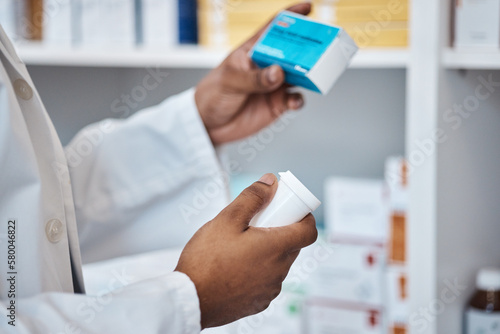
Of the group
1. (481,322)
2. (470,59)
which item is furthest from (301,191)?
(481,322)

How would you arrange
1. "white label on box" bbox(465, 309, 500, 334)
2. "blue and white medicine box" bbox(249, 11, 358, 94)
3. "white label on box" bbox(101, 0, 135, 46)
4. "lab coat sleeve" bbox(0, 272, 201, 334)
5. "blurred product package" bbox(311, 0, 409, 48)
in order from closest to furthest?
"lab coat sleeve" bbox(0, 272, 201, 334), "blue and white medicine box" bbox(249, 11, 358, 94), "white label on box" bbox(465, 309, 500, 334), "blurred product package" bbox(311, 0, 409, 48), "white label on box" bbox(101, 0, 135, 46)

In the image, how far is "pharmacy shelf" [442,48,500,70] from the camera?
0.67 m

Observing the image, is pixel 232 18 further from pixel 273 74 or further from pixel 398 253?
pixel 398 253

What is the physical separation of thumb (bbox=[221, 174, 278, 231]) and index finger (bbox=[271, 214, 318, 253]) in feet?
0.08

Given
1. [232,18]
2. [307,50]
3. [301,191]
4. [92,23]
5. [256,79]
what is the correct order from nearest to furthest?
[301,191], [307,50], [256,79], [232,18], [92,23]

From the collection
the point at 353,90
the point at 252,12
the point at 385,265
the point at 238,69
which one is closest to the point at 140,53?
the point at 252,12

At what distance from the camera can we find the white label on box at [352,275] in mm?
1026

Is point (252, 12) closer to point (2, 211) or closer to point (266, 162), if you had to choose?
point (266, 162)

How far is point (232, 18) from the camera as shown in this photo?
1011mm

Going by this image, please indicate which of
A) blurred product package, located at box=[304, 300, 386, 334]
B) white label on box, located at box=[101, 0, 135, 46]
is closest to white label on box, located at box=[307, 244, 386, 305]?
blurred product package, located at box=[304, 300, 386, 334]

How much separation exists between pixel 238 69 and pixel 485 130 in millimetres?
338

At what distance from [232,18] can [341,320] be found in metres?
0.58

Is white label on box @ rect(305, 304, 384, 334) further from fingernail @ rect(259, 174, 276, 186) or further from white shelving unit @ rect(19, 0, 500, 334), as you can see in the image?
fingernail @ rect(259, 174, 276, 186)

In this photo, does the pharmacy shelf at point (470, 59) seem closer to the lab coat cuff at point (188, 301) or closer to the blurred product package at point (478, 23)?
the blurred product package at point (478, 23)
